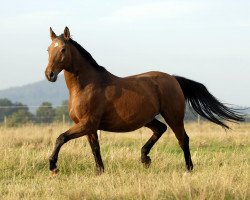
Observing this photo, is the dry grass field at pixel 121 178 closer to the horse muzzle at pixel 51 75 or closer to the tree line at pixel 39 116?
the horse muzzle at pixel 51 75

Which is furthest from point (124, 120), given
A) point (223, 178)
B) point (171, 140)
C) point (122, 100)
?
point (171, 140)

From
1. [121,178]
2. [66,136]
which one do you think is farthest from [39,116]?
[121,178]

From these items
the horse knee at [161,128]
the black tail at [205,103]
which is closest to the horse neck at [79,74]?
the horse knee at [161,128]

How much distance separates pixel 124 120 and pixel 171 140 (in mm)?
7317

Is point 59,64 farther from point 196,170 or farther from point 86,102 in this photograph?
point 196,170

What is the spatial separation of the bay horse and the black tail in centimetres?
43

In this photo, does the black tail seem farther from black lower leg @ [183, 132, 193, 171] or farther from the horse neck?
the horse neck

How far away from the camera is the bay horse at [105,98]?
832 centimetres

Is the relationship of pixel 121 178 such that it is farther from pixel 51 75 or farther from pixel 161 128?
pixel 161 128

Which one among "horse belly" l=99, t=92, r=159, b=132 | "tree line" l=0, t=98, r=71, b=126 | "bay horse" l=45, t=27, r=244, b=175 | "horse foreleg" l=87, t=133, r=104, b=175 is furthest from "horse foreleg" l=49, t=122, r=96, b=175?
"tree line" l=0, t=98, r=71, b=126

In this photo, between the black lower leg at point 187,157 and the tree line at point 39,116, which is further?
the tree line at point 39,116

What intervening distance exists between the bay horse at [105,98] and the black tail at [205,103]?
43cm

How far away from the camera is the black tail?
10344mm

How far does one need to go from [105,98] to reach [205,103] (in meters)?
2.67
